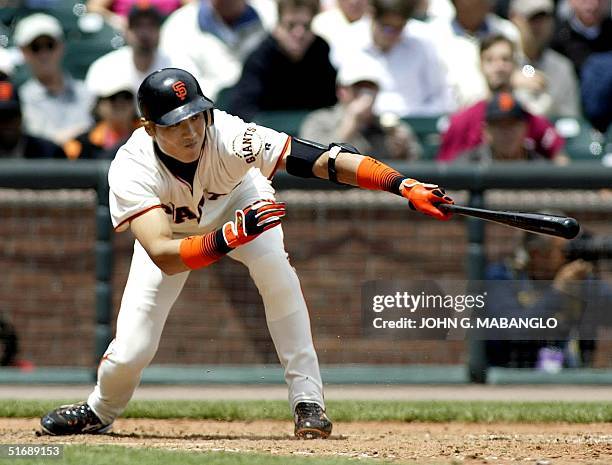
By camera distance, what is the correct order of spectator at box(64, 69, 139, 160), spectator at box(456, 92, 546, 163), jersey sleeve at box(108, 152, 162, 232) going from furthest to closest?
spectator at box(64, 69, 139, 160), spectator at box(456, 92, 546, 163), jersey sleeve at box(108, 152, 162, 232)

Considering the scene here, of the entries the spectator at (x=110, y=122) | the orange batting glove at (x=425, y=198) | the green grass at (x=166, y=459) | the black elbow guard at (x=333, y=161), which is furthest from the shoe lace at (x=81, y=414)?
the spectator at (x=110, y=122)

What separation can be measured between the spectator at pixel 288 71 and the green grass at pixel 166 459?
438 cm

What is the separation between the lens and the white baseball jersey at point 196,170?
5.14 m

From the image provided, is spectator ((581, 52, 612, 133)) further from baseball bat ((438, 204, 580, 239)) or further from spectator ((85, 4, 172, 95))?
baseball bat ((438, 204, 580, 239))

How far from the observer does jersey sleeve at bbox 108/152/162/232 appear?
16.6ft

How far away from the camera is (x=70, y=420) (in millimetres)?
5613

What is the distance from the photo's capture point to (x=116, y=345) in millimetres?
5461

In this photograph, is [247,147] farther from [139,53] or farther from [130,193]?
[139,53]

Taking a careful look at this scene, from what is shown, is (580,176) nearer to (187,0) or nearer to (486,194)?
(486,194)

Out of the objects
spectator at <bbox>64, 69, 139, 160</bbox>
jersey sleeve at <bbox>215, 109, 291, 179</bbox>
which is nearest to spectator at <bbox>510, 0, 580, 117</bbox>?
spectator at <bbox>64, 69, 139, 160</bbox>

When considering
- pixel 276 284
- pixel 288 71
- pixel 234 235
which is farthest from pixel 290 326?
pixel 288 71

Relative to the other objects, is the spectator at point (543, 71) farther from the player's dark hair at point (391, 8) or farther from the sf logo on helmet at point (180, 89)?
the sf logo on helmet at point (180, 89)

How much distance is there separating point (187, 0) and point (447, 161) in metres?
3.31

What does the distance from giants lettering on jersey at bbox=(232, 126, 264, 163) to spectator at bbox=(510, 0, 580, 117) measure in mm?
4294
